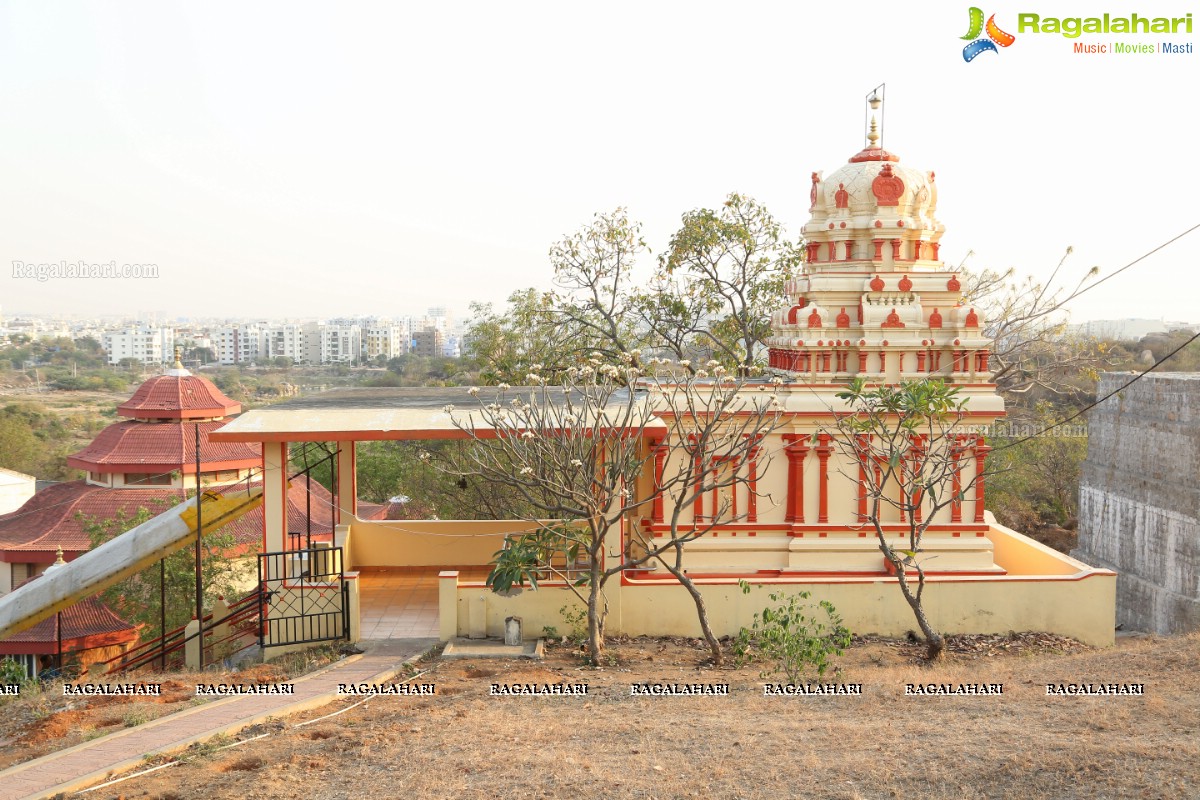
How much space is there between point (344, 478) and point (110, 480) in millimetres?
9340

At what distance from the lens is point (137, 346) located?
118 metres

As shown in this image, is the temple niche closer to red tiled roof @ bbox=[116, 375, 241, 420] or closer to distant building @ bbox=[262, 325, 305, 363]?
red tiled roof @ bbox=[116, 375, 241, 420]

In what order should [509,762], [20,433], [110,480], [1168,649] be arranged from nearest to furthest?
[509,762]
[1168,649]
[110,480]
[20,433]

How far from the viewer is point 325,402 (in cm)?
1484

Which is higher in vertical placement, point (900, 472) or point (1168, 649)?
point (900, 472)

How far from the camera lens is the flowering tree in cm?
1102

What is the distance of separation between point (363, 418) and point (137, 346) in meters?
117

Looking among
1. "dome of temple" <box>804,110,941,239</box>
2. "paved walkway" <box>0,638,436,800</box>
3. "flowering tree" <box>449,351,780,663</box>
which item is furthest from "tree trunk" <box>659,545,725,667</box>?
"dome of temple" <box>804,110,941,239</box>

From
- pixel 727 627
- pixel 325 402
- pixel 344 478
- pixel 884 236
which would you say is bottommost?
pixel 727 627

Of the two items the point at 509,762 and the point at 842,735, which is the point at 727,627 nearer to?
the point at 842,735

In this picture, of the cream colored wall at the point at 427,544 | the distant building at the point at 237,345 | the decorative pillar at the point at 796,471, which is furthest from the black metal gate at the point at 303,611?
the distant building at the point at 237,345

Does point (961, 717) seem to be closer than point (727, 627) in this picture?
Yes

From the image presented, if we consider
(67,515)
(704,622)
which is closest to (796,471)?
(704,622)

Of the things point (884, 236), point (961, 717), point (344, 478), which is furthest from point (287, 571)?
point (884, 236)
